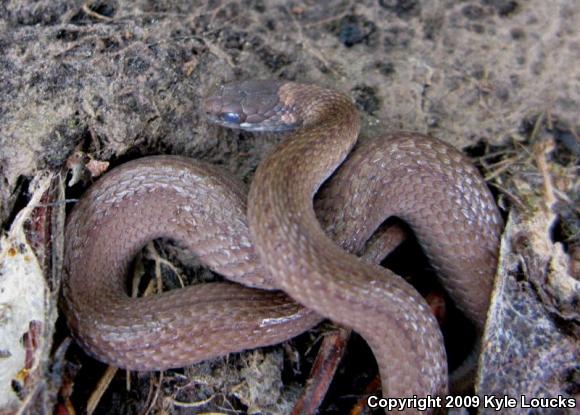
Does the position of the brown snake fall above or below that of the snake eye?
below

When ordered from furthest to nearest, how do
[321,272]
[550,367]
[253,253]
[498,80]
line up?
[498,80]
[253,253]
[550,367]
[321,272]

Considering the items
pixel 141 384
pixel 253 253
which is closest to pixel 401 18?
pixel 253 253

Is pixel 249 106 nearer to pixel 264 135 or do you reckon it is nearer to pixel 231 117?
pixel 231 117

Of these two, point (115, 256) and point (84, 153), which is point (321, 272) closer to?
point (115, 256)

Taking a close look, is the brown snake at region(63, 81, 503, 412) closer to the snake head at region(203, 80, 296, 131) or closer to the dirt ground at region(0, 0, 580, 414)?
the snake head at region(203, 80, 296, 131)

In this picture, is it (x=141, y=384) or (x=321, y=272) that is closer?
(x=321, y=272)

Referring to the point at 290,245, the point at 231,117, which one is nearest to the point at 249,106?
the point at 231,117

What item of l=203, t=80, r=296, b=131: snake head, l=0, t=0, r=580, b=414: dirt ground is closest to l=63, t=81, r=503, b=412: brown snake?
l=203, t=80, r=296, b=131: snake head
